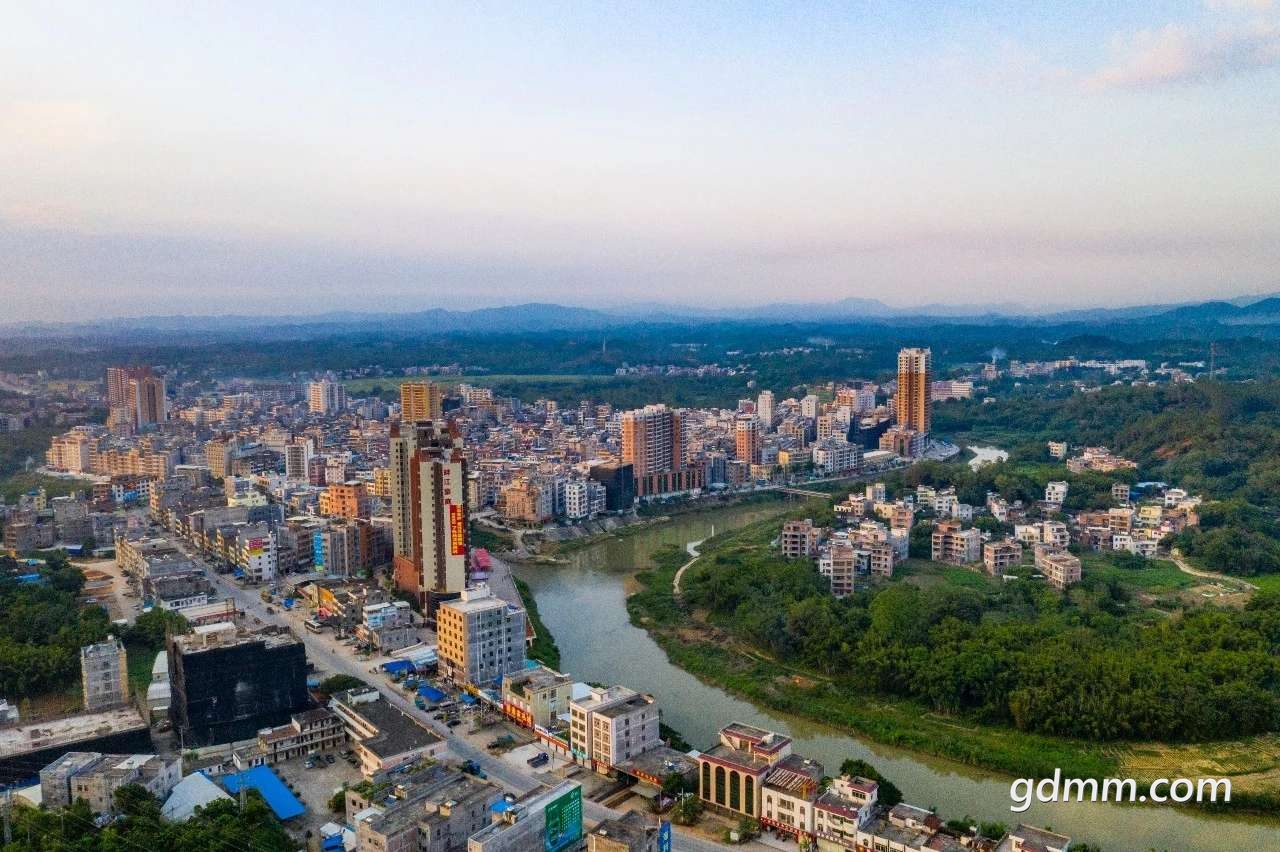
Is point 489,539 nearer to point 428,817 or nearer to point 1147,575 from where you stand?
point 1147,575

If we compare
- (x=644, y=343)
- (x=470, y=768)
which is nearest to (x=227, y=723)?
(x=470, y=768)

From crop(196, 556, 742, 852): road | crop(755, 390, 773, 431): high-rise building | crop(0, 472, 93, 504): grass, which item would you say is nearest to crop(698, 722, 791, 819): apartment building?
crop(196, 556, 742, 852): road

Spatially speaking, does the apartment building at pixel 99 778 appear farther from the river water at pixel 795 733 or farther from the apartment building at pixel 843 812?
the apartment building at pixel 843 812

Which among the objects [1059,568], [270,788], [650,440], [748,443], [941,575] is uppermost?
[650,440]

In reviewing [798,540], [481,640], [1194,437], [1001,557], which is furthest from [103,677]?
[1194,437]

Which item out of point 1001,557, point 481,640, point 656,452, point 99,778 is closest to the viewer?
point 99,778

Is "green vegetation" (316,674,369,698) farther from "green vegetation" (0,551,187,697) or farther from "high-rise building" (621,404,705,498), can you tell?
"high-rise building" (621,404,705,498)

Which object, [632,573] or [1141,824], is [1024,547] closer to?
[632,573]
